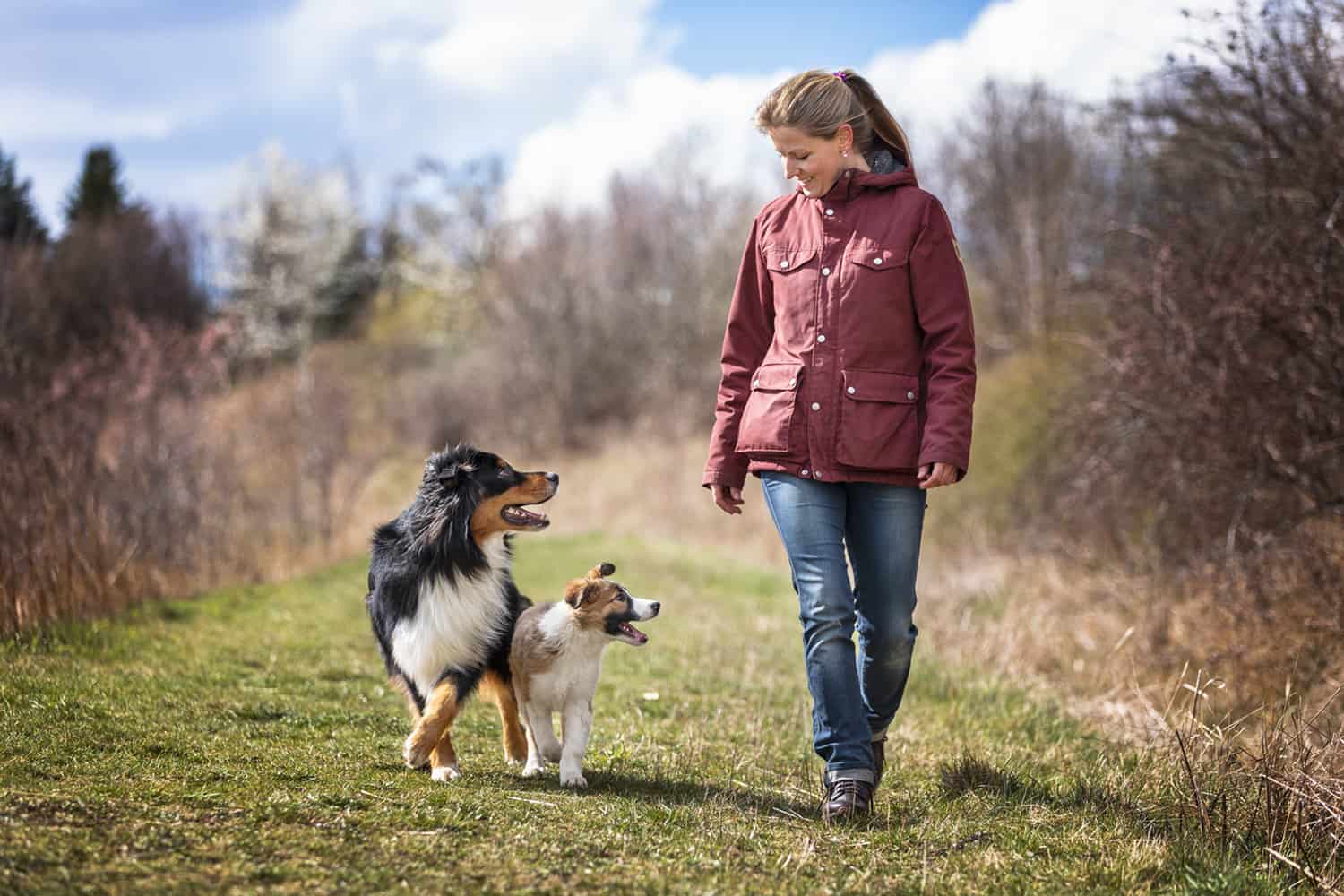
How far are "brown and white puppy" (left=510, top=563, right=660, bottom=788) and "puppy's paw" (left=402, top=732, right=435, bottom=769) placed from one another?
44 centimetres

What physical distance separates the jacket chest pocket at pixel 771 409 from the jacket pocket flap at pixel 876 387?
0.19 metres

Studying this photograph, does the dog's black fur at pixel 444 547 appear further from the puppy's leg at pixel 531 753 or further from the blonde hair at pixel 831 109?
the blonde hair at pixel 831 109

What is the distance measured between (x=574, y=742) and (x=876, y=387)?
1.87m

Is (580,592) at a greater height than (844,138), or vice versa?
(844,138)

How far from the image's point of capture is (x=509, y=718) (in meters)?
5.14

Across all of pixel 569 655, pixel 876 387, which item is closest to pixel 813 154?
pixel 876 387

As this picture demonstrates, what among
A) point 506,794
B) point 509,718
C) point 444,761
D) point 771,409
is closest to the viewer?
point 771,409

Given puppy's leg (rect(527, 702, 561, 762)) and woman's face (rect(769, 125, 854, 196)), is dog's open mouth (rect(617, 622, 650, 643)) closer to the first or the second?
puppy's leg (rect(527, 702, 561, 762))

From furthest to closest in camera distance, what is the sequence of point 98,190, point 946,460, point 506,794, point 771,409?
point 98,190, point 506,794, point 771,409, point 946,460

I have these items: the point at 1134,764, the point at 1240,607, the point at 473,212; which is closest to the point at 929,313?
the point at 1134,764

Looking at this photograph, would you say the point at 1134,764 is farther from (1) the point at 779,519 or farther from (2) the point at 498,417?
(2) the point at 498,417

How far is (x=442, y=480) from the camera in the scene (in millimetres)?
4973

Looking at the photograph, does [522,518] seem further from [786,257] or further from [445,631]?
[786,257]

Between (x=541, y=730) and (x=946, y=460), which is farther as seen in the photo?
(x=541, y=730)
